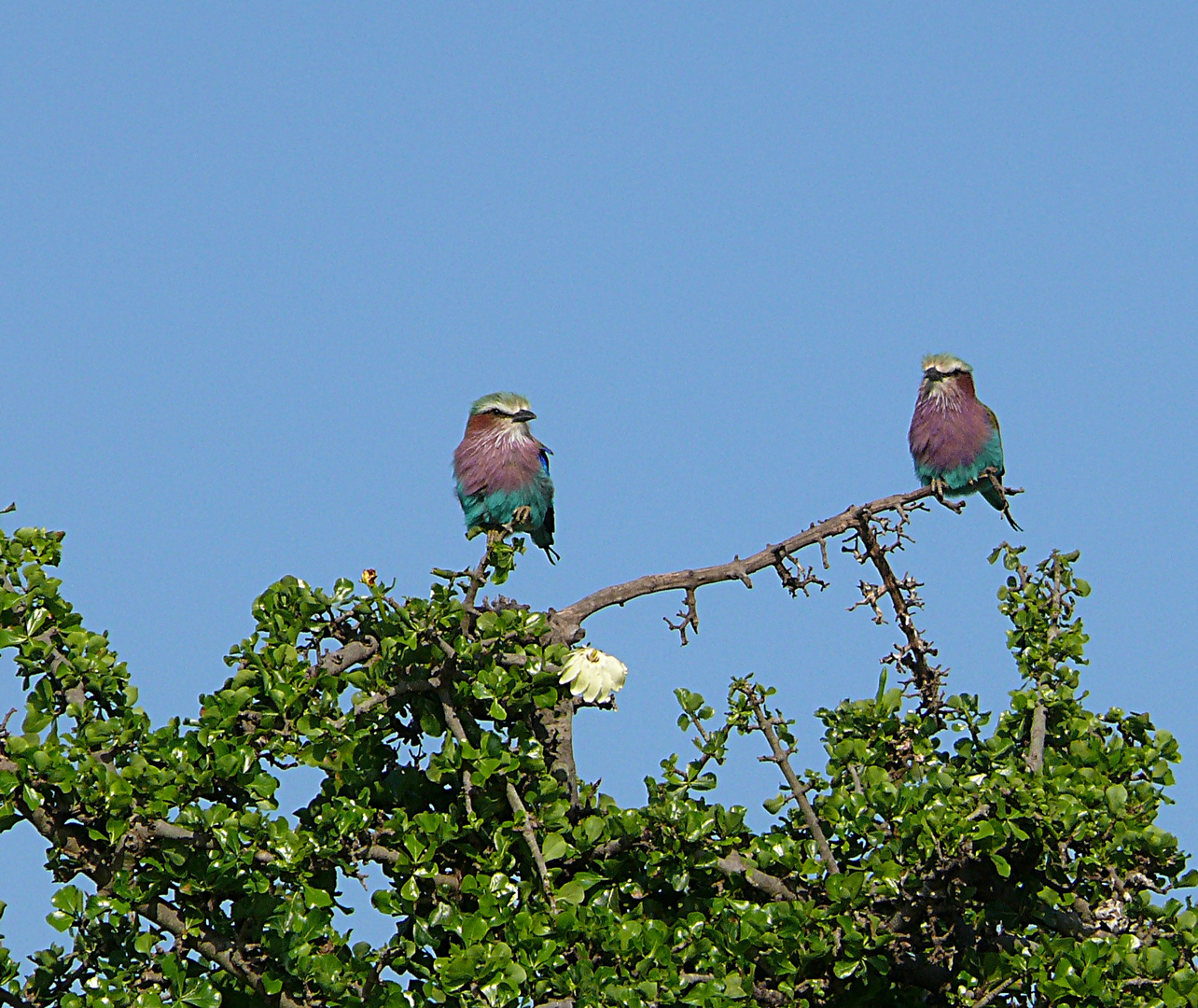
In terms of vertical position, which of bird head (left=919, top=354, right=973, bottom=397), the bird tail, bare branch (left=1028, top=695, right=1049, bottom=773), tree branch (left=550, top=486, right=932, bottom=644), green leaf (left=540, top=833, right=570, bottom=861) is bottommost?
green leaf (left=540, top=833, right=570, bottom=861)

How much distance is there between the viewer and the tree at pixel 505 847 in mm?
4258

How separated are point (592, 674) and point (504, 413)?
2868mm

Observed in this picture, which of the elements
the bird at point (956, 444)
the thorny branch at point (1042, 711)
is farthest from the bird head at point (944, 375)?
the thorny branch at point (1042, 711)

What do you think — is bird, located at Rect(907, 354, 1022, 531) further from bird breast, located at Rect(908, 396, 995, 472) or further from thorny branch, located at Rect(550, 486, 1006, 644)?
thorny branch, located at Rect(550, 486, 1006, 644)

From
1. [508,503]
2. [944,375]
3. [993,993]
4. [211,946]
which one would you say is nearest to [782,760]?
[993,993]

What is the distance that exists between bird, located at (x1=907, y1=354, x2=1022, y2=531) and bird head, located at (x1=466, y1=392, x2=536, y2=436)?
1.86 m

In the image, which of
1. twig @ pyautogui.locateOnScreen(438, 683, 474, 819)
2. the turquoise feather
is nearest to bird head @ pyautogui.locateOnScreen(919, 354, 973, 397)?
the turquoise feather

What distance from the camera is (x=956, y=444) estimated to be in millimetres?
7148

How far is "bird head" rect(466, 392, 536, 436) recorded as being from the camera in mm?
7477

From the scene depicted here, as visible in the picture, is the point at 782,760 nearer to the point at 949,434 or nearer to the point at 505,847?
the point at 505,847

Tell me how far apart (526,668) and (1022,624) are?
173 cm

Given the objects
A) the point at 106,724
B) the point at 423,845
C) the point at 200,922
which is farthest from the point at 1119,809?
the point at 106,724

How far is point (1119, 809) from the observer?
4.52 metres

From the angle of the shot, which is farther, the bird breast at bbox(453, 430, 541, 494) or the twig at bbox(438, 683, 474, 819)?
the bird breast at bbox(453, 430, 541, 494)
